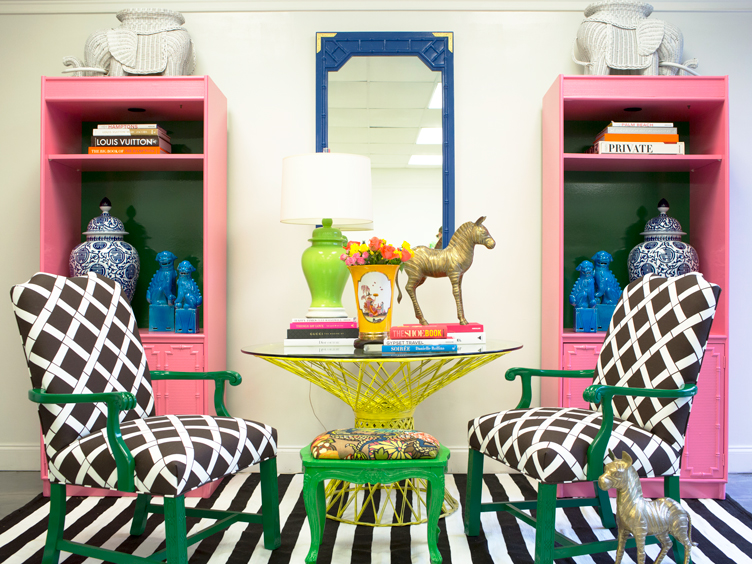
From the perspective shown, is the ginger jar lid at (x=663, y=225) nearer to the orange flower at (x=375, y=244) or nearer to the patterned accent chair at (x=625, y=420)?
the patterned accent chair at (x=625, y=420)

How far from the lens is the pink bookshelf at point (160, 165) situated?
Answer: 9.04 ft

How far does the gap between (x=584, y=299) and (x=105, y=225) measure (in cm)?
243

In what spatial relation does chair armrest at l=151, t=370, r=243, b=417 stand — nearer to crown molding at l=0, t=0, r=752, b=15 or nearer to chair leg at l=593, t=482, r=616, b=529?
chair leg at l=593, t=482, r=616, b=529

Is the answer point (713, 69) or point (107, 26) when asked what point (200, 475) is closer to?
point (107, 26)

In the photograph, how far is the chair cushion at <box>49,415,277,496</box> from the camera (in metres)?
1.67

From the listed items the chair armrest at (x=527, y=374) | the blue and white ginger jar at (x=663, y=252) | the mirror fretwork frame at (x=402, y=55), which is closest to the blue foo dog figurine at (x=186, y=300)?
the mirror fretwork frame at (x=402, y=55)

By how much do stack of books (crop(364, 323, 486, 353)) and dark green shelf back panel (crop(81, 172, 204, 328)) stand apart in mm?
1453

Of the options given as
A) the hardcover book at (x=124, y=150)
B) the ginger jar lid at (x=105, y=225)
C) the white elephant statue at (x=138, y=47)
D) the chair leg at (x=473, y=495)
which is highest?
the white elephant statue at (x=138, y=47)

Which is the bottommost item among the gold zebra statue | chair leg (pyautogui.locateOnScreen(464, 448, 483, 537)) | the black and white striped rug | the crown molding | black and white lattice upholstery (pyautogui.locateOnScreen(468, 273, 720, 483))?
the black and white striped rug

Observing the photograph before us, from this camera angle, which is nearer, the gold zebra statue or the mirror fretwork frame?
the gold zebra statue

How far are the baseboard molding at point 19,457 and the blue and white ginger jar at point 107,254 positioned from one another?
41.8 inches

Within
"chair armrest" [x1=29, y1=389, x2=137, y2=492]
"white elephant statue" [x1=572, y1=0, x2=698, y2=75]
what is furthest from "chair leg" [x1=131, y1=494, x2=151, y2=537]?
"white elephant statue" [x1=572, y1=0, x2=698, y2=75]

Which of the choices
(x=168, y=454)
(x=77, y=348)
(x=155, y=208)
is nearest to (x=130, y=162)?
(x=155, y=208)

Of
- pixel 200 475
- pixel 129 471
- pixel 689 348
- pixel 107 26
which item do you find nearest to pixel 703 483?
pixel 689 348
